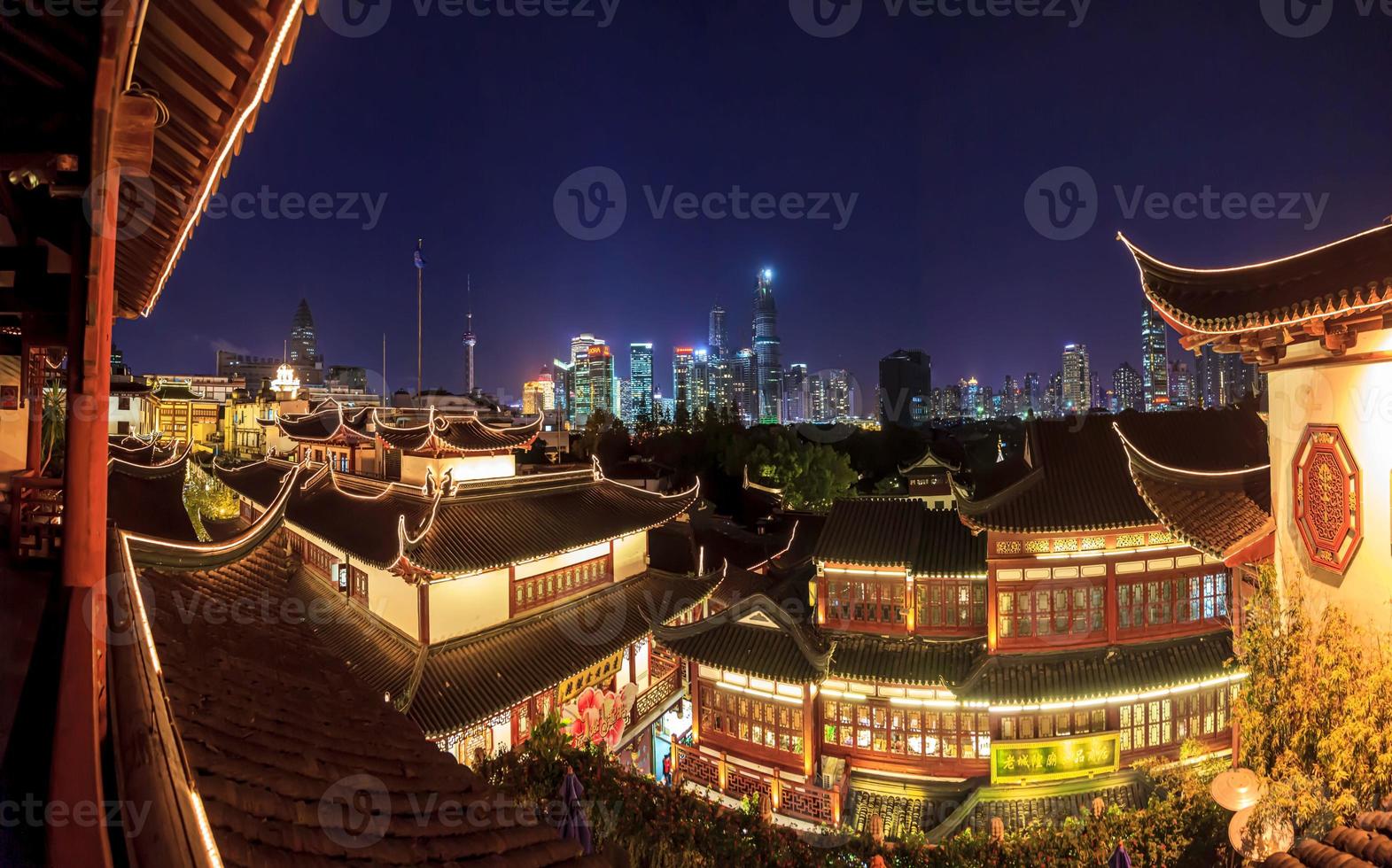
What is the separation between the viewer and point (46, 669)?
313cm

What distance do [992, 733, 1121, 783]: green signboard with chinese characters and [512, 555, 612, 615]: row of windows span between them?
10.1 m

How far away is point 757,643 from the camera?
13.9 m

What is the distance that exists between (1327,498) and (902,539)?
7.92 meters

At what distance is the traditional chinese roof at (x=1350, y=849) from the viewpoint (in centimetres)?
454

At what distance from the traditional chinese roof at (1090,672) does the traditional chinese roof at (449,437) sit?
1277 centimetres

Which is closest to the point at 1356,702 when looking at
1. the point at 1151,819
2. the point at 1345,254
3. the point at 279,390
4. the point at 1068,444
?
the point at 1345,254

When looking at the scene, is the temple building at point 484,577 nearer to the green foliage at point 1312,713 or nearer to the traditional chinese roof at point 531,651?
the traditional chinese roof at point 531,651

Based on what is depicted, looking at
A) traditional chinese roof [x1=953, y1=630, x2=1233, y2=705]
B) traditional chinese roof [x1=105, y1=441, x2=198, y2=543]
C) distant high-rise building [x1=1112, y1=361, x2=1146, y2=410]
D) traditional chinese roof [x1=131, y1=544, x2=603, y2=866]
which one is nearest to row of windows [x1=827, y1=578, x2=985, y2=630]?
traditional chinese roof [x1=953, y1=630, x2=1233, y2=705]

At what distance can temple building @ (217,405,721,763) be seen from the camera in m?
13.1

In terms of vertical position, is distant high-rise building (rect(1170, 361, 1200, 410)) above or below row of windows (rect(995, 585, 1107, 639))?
above

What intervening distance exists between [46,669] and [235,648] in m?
2.85

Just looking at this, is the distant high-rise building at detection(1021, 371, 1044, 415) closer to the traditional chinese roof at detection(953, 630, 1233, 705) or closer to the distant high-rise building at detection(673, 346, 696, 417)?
the distant high-rise building at detection(673, 346, 696, 417)

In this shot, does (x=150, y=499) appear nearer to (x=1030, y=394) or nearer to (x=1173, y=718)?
(x=1173, y=718)

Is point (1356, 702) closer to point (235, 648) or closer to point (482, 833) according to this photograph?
point (482, 833)
